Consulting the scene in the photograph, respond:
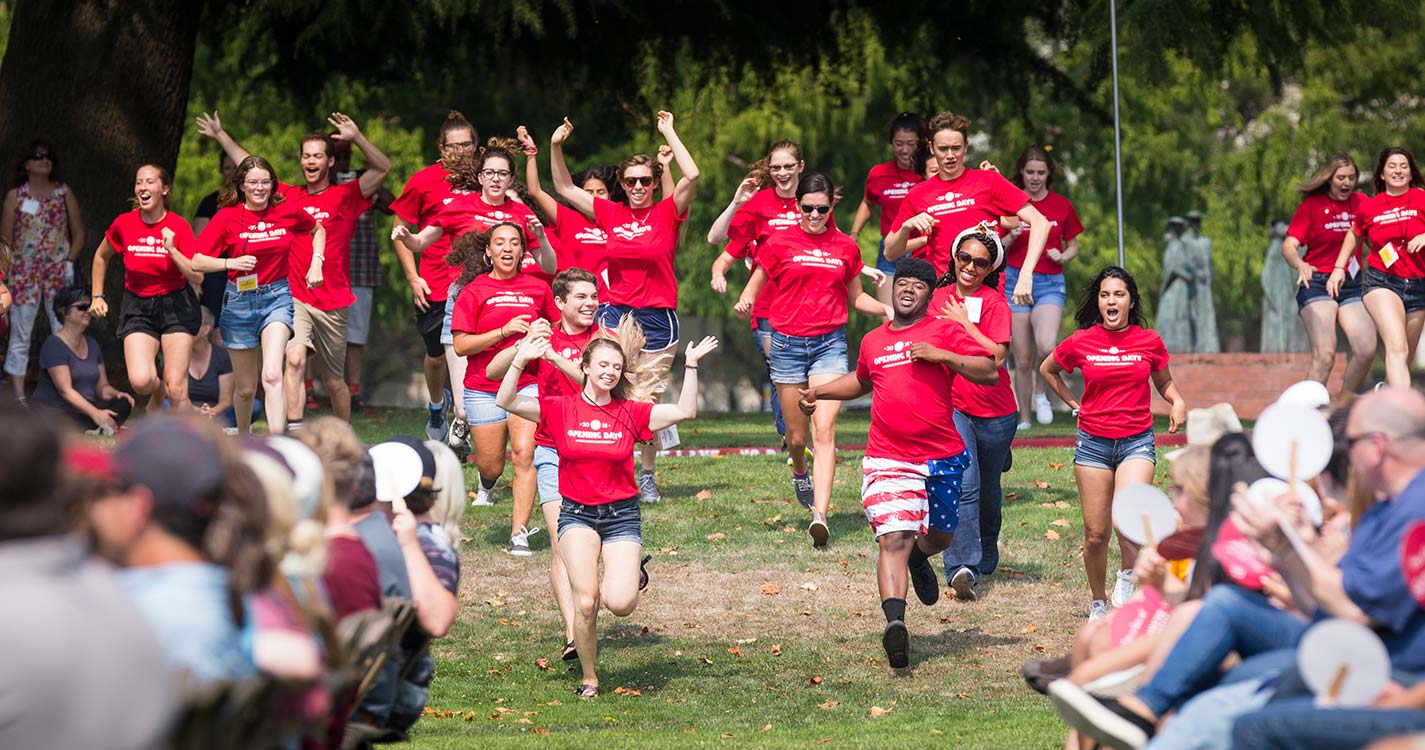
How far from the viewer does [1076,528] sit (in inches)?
451

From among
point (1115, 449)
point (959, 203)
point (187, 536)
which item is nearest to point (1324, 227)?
point (959, 203)

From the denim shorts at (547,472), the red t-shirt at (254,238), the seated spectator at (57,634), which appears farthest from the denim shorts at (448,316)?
the seated spectator at (57,634)

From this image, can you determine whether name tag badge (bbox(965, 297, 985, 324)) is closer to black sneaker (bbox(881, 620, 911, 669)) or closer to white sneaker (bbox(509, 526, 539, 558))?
black sneaker (bbox(881, 620, 911, 669))

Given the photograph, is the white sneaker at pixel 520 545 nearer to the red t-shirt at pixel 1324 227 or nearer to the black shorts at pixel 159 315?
the black shorts at pixel 159 315

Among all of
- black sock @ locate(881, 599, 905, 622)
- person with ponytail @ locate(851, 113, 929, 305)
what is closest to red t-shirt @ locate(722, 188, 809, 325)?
person with ponytail @ locate(851, 113, 929, 305)

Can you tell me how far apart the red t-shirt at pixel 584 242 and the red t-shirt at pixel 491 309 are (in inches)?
57.7

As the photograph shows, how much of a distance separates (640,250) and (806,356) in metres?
1.26

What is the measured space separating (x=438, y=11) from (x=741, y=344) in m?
17.5

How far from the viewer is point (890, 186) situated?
44.4 feet

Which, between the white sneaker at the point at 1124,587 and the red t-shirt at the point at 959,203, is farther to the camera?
the red t-shirt at the point at 959,203

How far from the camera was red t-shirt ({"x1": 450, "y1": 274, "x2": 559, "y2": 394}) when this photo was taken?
10469 mm

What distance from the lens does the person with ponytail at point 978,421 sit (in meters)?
9.66

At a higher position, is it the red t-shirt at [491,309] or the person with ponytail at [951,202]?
the person with ponytail at [951,202]

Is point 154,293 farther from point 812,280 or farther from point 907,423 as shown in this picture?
point 907,423
